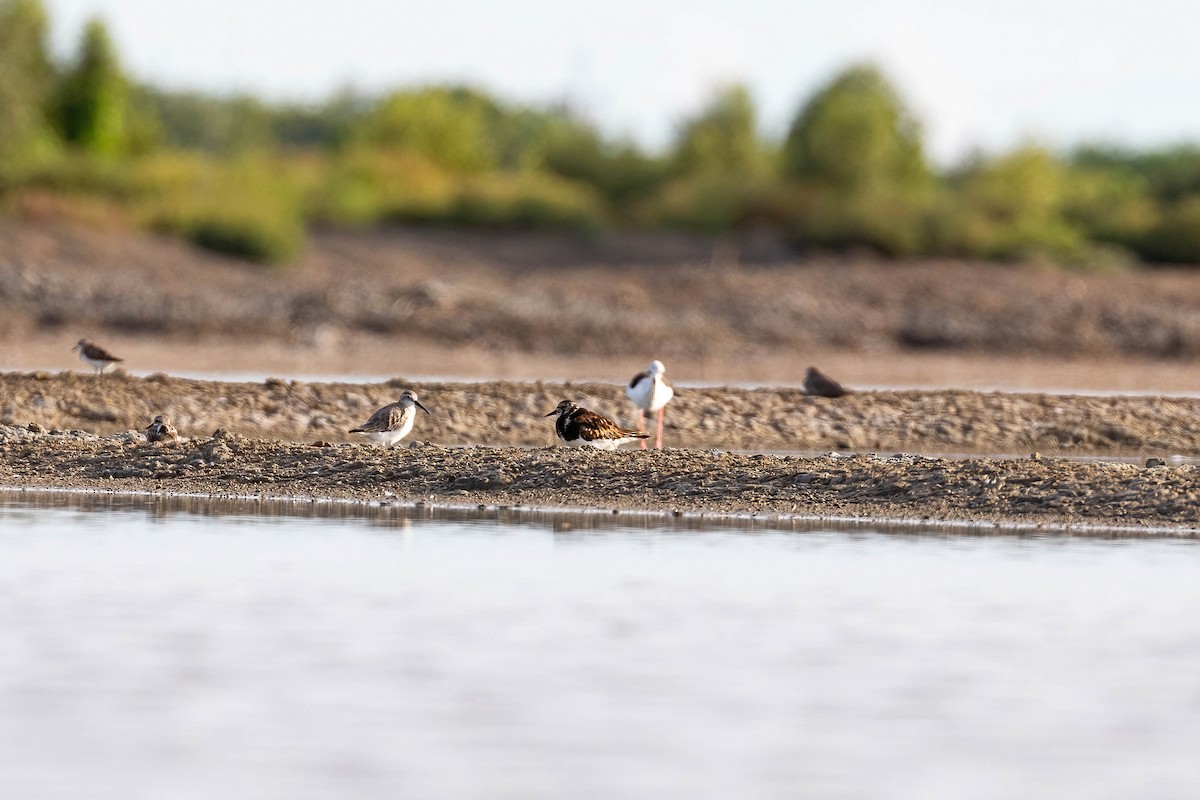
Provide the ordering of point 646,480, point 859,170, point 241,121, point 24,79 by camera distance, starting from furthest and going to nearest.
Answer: point 241,121 → point 859,170 → point 24,79 → point 646,480

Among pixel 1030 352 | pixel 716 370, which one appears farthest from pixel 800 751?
pixel 1030 352

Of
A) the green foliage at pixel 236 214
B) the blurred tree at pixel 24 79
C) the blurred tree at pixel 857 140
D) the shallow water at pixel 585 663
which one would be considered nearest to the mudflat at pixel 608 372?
the green foliage at pixel 236 214

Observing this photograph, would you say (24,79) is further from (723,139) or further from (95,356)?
(95,356)

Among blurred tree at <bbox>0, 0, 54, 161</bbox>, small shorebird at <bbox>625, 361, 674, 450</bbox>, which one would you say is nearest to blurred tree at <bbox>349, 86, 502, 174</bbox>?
blurred tree at <bbox>0, 0, 54, 161</bbox>

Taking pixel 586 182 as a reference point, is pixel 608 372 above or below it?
below

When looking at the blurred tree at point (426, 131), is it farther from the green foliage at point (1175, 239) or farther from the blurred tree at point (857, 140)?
the green foliage at point (1175, 239)

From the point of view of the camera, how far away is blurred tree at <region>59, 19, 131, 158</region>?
61469mm

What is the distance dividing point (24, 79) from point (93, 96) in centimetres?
953

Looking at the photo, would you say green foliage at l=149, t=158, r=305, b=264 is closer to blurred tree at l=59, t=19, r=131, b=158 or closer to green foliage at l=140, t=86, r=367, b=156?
blurred tree at l=59, t=19, r=131, b=158

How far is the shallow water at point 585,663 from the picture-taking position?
23.8 ft

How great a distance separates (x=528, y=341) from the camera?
3900 centimetres

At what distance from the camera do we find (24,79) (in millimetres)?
52188

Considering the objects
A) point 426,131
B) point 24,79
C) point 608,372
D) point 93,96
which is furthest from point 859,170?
point 93,96

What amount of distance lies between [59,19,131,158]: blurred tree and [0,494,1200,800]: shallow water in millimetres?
49251
